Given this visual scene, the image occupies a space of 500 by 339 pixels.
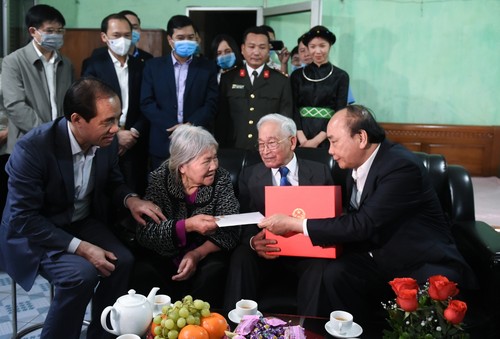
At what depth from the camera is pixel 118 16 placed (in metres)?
3.39

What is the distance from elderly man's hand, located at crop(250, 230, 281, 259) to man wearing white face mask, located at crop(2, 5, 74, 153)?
1574mm

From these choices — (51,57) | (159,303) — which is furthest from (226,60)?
(159,303)

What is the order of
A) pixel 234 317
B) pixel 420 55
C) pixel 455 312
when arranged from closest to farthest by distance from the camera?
pixel 455 312
pixel 234 317
pixel 420 55

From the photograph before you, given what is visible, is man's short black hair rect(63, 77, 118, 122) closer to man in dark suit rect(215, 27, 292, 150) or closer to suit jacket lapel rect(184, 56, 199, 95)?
suit jacket lapel rect(184, 56, 199, 95)

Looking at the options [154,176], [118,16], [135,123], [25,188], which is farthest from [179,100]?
[25,188]

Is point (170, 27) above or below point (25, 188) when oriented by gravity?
above

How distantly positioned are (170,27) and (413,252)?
2.15 m

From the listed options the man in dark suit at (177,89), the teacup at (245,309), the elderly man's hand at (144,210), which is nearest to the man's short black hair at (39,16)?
the man in dark suit at (177,89)

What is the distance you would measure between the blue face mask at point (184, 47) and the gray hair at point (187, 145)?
1.10 m

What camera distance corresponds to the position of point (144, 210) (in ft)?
7.56

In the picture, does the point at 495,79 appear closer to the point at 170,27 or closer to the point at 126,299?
the point at 170,27

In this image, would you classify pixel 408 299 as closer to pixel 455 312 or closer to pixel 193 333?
pixel 455 312

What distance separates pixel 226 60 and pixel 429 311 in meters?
3.00

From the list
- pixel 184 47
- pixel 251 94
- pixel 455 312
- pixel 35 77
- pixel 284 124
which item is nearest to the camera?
pixel 455 312
